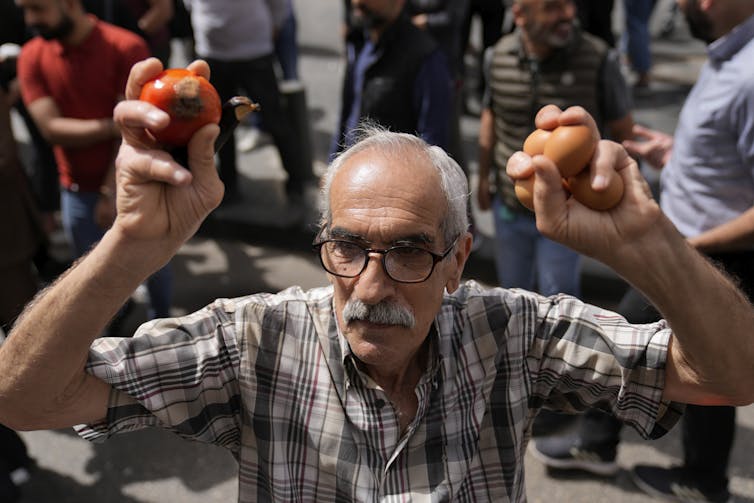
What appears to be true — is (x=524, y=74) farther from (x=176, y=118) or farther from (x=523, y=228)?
(x=176, y=118)

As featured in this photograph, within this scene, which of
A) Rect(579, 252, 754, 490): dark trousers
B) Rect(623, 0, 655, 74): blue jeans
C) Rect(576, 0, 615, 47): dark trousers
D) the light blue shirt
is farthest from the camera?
Rect(623, 0, 655, 74): blue jeans

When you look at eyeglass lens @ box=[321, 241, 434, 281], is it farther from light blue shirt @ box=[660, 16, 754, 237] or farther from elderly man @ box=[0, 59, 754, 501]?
light blue shirt @ box=[660, 16, 754, 237]

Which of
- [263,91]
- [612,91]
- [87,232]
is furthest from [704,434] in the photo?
[263,91]

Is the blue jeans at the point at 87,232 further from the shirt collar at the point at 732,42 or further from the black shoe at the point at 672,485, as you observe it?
the shirt collar at the point at 732,42

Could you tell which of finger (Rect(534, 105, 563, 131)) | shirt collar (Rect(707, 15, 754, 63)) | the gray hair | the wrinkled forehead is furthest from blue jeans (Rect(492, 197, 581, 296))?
finger (Rect(534, 105, 563, 131))

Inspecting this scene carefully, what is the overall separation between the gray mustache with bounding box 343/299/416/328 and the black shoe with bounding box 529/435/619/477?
2064 mm

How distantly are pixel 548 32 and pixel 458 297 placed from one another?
70.1 inches

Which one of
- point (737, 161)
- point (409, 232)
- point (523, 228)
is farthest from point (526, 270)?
point (409, 232)

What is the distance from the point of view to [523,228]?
11.9 ft

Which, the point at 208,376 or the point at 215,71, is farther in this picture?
the point at 215,71

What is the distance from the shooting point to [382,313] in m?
1.66

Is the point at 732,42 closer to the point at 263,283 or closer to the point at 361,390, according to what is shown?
the point at 361,390

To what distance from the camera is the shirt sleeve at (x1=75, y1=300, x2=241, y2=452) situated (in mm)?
1652

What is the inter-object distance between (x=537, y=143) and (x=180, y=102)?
2.18ft
